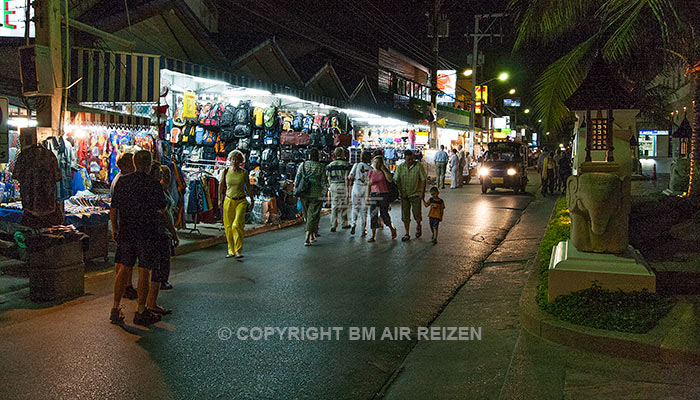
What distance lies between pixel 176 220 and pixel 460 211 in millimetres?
9629

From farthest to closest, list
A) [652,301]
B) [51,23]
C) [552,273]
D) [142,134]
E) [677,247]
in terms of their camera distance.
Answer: [142,134] < [677,247] < [51,23] < [552,273] < [652,301]

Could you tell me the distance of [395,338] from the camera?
616cm

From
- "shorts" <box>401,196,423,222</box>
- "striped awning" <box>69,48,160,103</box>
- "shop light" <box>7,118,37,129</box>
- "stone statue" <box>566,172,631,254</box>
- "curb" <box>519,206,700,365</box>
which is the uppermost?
"striped awning" <box>69,48,160,103</box>

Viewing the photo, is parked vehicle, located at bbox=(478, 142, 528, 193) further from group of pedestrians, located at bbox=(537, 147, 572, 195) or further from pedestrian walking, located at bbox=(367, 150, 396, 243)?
pedestrian walking, located at bbox=(367, 150, 396, 243)

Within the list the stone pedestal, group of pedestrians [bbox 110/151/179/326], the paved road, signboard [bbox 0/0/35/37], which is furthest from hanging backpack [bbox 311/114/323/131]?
group of pedestrians [bbox 110/151/179/326]

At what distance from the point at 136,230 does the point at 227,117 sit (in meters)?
9.06

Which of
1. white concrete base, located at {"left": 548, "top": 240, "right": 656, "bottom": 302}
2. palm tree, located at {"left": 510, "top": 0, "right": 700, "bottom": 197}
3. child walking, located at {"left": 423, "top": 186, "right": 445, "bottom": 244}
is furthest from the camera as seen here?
child walking, located at {"left": 423, "top": 186, "right": 445, "bottom": 244}

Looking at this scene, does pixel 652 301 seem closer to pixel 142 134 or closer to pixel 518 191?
pixel 142 134

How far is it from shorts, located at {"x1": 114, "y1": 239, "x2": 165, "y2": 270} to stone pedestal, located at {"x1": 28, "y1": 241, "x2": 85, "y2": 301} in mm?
1523

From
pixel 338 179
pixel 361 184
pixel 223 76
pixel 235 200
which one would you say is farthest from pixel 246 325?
pixel 223 76

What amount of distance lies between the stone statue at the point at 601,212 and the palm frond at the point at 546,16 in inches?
154

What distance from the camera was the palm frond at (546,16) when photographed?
30.8ft

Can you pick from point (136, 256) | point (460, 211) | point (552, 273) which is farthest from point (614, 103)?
point (460, 211)

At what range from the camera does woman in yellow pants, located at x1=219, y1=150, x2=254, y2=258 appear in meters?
10.4
